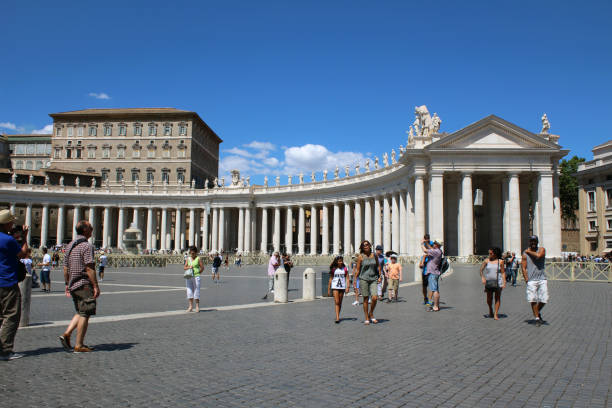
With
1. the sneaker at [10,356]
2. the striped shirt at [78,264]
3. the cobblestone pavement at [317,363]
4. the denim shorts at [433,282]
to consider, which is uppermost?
the striped shirt at [78,264]

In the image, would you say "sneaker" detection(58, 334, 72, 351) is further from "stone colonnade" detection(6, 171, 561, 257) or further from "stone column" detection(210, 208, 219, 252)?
"stone column" detection(210, 208, 219, 252)

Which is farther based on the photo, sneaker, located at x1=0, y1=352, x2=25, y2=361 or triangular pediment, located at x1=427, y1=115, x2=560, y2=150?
triangular pediment, located at x1=427, y1=115, x2=560, y2=150

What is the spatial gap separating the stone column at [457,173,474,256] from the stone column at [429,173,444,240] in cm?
231

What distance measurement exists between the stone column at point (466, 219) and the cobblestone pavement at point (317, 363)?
37273 millimetres

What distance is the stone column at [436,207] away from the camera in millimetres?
51500

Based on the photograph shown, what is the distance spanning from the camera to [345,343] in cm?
1048

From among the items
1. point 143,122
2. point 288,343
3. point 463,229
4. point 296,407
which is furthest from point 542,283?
point 143,122

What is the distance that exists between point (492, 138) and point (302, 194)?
116 feet

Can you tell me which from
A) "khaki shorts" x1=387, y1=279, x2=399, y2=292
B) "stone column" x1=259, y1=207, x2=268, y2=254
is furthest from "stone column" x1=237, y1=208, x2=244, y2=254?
"khaki shorts" x1=387, y1=279, x2=399, y2=292

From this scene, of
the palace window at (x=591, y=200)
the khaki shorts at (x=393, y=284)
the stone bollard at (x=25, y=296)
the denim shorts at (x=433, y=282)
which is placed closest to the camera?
the stone bollard at (x=25, y=296)

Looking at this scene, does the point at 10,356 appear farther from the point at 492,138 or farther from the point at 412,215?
the point at 412,215

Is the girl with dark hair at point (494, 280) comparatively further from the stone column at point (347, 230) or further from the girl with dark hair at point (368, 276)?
the stone column at point (347, 230)

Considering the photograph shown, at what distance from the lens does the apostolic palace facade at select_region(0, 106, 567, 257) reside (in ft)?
172

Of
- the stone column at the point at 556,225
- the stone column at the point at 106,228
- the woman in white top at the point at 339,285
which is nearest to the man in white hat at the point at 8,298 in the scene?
the woman in white top at the point at 339,285
